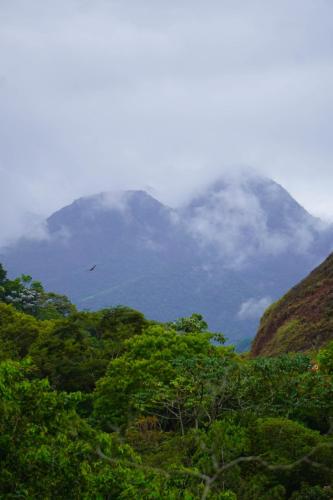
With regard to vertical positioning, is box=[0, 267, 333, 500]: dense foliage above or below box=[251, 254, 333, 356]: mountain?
below

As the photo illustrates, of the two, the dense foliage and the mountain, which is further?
the mountain

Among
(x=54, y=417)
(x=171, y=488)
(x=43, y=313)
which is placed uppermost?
(x=43, y=313)

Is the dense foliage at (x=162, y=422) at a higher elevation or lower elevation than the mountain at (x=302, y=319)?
lower

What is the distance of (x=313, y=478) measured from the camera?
2059cm

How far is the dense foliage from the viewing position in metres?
12.5

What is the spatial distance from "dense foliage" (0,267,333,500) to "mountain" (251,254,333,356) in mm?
14177

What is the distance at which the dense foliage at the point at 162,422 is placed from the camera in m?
12.5

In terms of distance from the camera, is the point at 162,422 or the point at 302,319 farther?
the point at 302,319

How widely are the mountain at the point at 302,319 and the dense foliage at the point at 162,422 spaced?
46.5ft

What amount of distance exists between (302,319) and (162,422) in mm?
31030

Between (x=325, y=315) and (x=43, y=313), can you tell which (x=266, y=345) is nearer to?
(x=325, y=315)

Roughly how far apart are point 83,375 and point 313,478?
25558 mm

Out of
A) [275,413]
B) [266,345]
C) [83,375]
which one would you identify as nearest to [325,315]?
[266,345]

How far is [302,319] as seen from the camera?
5962cm
